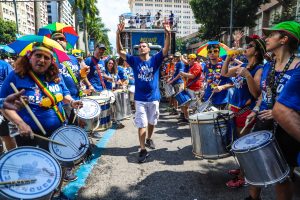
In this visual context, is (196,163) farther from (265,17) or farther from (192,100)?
(265,17)

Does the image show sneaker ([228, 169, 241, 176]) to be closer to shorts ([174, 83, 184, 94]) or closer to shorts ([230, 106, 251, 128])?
shorts ([230, 106, 251, 128])

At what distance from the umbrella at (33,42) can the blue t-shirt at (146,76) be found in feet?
5.93

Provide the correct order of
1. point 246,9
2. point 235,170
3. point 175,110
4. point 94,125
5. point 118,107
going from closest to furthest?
point 235,170, point 94,125, point 118,107, point 175,110, point 246,9

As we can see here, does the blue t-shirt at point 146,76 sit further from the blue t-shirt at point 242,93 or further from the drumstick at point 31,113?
the drumstick at point 31,113

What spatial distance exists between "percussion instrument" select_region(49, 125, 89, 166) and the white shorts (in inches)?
81.2

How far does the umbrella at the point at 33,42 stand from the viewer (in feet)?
9.74

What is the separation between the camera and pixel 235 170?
13.3 feet

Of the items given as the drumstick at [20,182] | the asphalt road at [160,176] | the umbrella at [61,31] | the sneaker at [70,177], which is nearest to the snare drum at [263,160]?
the asphalt road at [160,176]

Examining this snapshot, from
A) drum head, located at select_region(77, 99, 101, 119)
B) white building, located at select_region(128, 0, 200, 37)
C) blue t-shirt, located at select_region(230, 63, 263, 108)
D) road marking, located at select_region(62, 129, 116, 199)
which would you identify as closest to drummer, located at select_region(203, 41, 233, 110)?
blue t-shirt, located at select_region(230, 63, 263, 108)

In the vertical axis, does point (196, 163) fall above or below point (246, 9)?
below

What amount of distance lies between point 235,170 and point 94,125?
274cm

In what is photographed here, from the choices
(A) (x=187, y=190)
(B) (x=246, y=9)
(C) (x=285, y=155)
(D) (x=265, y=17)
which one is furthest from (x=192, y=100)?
(D) (x=265, y=17)

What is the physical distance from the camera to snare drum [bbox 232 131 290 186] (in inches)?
93.3

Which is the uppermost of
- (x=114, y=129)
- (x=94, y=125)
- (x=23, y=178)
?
Result: (x=23, y=178)
